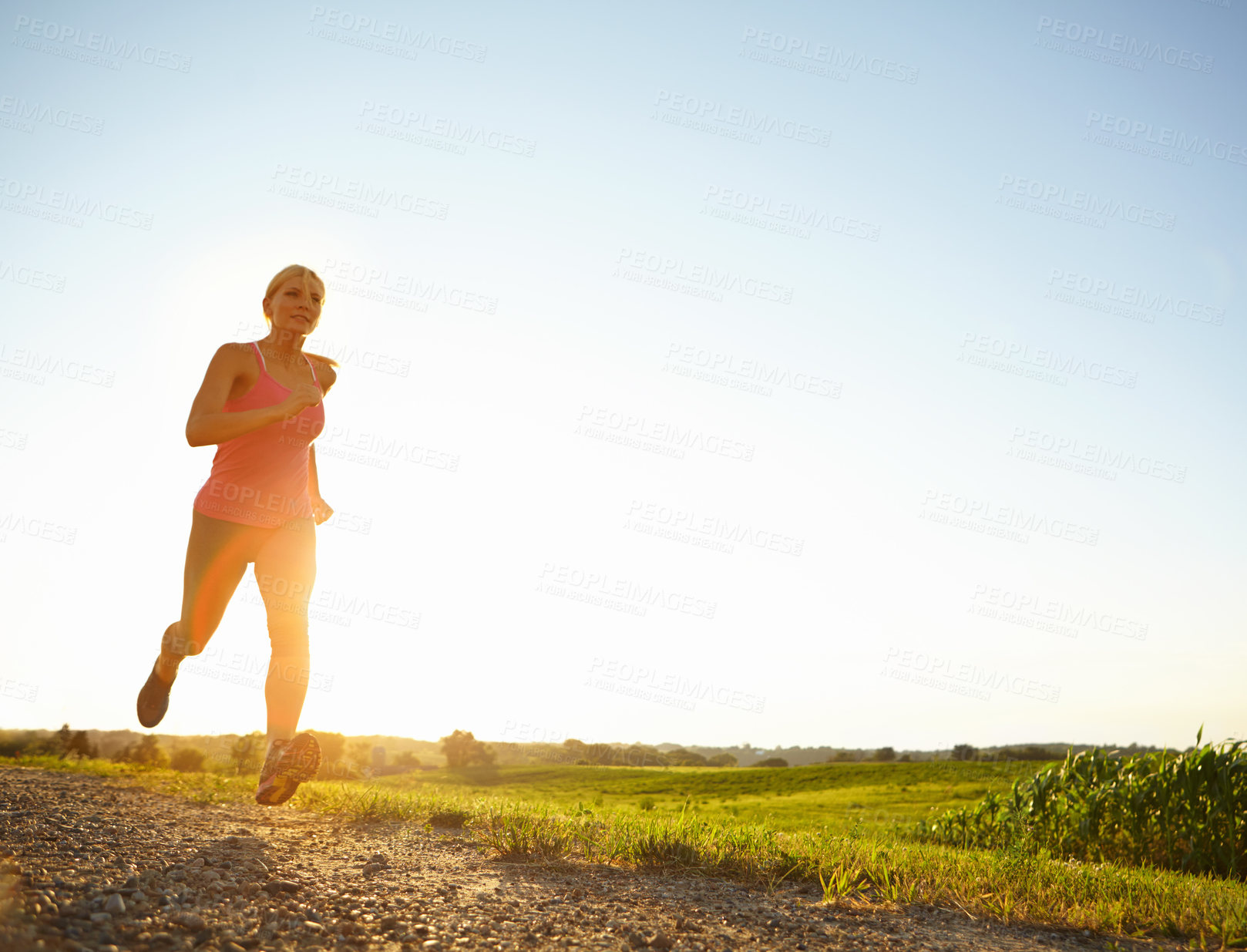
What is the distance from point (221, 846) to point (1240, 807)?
28.3 feet

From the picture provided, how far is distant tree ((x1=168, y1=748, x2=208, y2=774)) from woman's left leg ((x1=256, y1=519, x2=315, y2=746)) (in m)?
8.17

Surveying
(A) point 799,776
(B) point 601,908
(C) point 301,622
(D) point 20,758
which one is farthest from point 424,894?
(A) point 799,776

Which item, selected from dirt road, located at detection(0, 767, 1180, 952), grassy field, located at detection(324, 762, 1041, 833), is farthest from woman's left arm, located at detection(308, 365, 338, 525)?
grassy field, located at detection(324, 762, 1041, 833)

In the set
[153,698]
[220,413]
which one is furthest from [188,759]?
[220,413]

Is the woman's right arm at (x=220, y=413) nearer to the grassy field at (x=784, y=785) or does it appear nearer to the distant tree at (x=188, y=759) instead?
the distant tree at (x=188, y=759)

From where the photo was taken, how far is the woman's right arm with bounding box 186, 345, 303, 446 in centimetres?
420

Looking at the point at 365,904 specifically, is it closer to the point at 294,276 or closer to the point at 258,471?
the point at 258,471

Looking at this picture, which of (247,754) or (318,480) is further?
(247,754)

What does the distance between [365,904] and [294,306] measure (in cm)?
369

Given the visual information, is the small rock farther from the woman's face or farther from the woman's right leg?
the woman's face

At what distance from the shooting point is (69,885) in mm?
2406

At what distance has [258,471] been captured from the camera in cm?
455

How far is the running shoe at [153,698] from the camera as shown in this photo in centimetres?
455

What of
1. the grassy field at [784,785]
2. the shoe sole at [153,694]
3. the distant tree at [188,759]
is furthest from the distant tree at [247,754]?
the shoe sole at [153,694]
